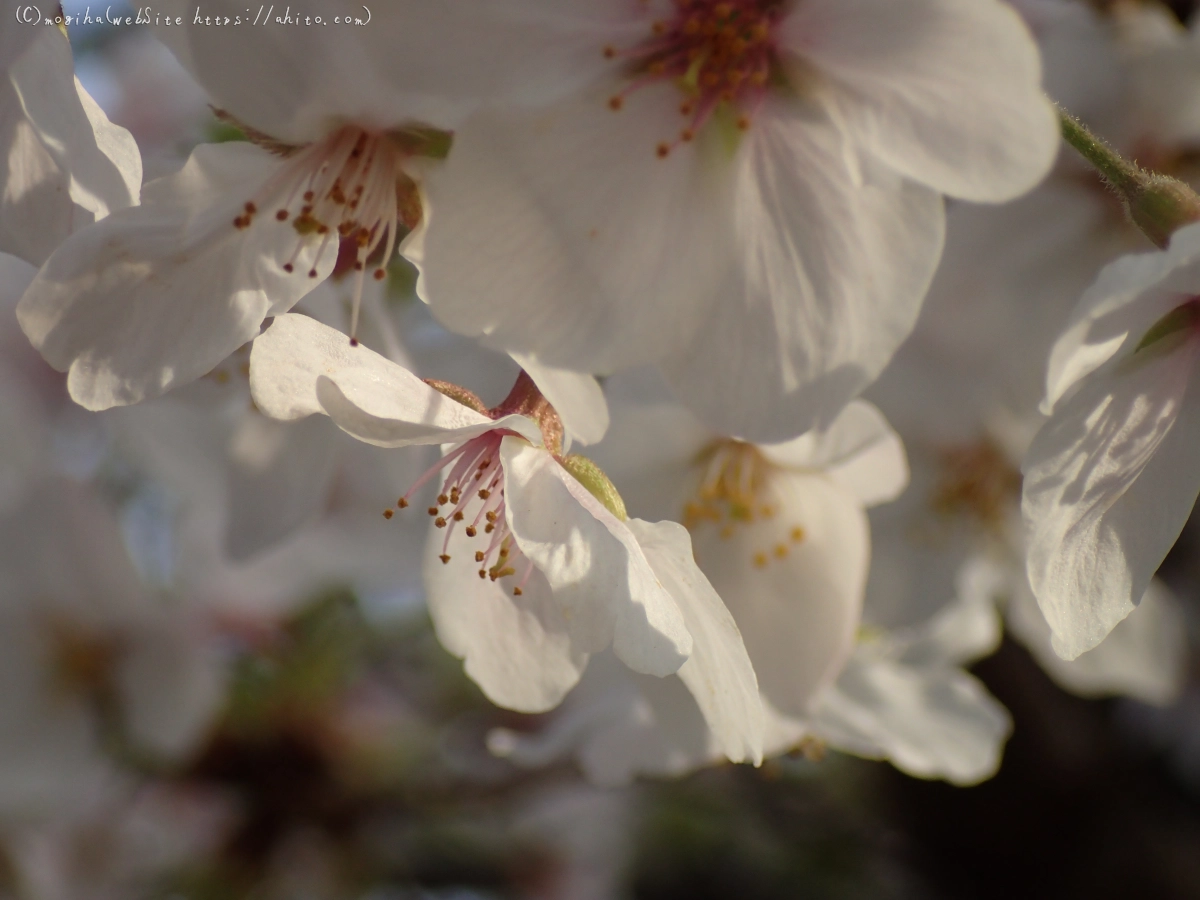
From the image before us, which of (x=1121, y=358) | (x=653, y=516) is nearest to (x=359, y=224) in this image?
(x=653, y=516)

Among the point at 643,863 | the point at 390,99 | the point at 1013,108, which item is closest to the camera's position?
the point at 1013,108

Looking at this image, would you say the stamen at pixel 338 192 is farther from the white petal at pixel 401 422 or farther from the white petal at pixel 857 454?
the white petal at pixel 857 454

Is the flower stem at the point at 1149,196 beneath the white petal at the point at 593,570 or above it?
above

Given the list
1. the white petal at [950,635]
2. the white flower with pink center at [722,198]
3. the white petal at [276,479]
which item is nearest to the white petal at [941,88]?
the white flower with pink center at [722,198]

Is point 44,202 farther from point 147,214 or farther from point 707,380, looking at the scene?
point 707,380

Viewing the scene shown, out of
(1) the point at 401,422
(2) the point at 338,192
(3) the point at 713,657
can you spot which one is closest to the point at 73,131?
(2) the point at 338,192

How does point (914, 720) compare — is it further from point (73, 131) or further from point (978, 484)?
point (73, 131)
